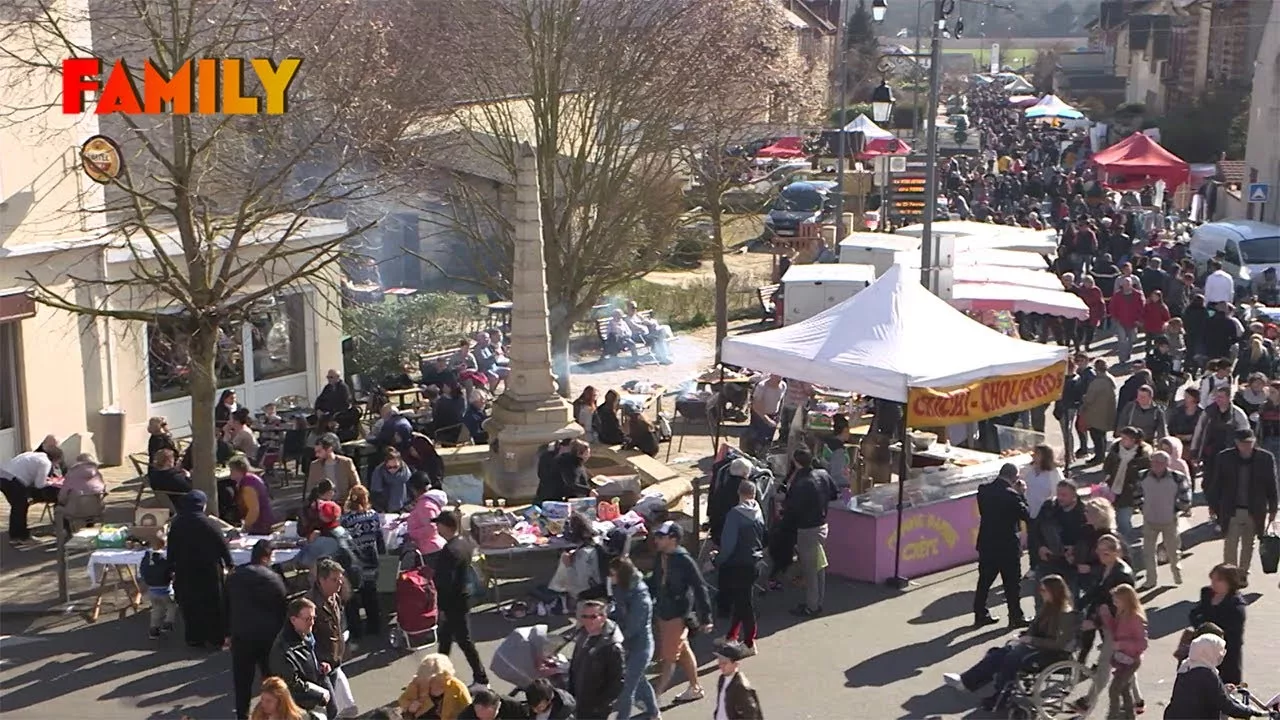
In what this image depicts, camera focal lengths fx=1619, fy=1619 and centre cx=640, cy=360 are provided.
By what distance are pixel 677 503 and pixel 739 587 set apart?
3417 mm

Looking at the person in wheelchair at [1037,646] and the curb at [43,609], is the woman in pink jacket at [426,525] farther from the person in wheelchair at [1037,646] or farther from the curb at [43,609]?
the person in wheelchair at [1037,646]

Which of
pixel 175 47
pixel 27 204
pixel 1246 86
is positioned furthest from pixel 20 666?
pixel 1246 86

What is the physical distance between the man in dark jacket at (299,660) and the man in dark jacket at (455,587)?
1.45m

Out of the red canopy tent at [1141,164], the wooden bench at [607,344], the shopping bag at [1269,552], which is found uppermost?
the red canopy tent at [1141,164]

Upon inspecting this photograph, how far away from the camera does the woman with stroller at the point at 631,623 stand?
997 cm

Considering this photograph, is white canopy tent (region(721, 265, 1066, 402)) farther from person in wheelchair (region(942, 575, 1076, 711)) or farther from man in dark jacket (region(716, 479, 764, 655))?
person in wheelchair (region(942, 575, 1076, 711))

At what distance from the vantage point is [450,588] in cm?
1102

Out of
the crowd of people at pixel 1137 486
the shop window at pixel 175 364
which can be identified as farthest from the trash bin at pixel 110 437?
the crowd of people at pixel 1137 486

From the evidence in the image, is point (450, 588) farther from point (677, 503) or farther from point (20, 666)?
point (677, 503)

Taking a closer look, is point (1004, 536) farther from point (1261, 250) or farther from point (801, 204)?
point (801, 204)

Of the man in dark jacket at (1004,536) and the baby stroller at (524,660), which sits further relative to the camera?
the man in dark jacket at (1004,536)

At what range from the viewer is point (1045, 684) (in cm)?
1032

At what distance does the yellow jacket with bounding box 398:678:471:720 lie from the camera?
8.89 meters

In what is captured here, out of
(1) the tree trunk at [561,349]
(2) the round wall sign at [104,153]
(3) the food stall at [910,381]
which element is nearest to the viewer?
(3) the food stall at [910,381]
